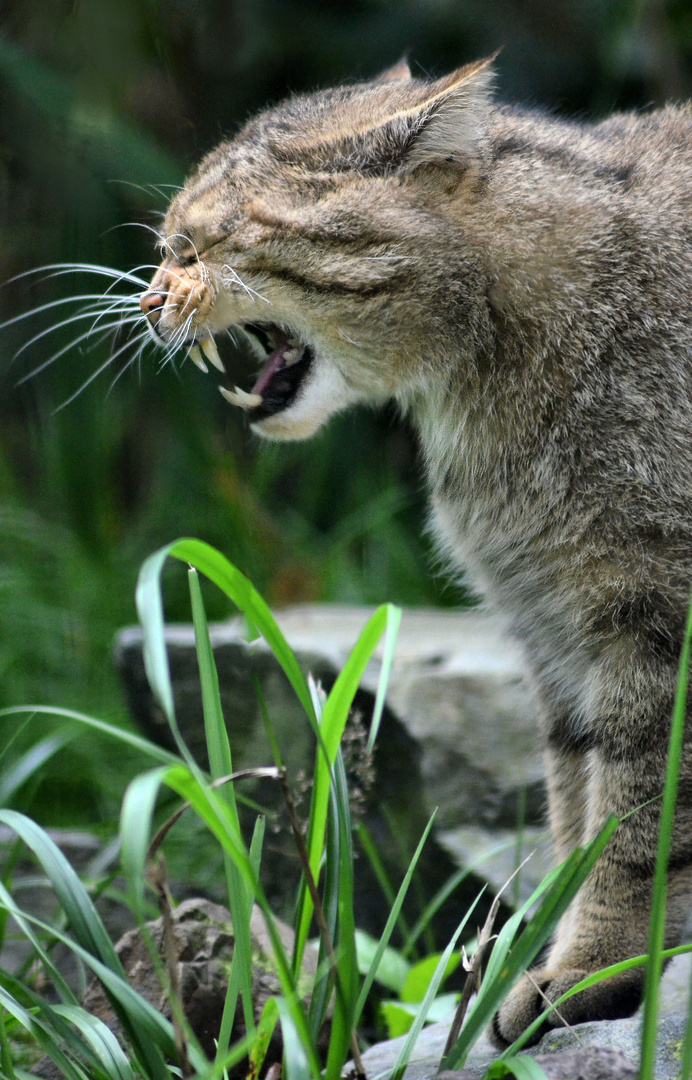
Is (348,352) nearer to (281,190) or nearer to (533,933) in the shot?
(281,190)

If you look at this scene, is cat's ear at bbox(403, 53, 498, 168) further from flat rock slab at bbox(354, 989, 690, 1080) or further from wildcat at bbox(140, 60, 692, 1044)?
flat rock slab at bbox(354, 989, 690, 1080)

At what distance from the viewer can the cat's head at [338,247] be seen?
166 cm

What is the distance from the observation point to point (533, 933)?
117cm

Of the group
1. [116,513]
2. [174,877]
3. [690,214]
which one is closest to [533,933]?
[690,214]

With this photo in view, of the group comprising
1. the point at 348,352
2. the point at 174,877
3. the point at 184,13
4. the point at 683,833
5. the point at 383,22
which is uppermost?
the point at 383,22

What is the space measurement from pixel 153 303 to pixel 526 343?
0.61 metres

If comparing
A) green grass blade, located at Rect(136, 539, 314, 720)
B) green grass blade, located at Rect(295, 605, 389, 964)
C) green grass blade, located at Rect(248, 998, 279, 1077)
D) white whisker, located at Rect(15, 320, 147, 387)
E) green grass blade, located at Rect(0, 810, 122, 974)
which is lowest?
green grass blade, located at Rect(248, 998, 279, 1077)

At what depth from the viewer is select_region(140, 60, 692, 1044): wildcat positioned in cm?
157

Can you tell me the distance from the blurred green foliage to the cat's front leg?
128cm

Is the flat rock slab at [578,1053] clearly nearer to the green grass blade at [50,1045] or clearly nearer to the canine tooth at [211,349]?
the green grass blade at [50,1045]

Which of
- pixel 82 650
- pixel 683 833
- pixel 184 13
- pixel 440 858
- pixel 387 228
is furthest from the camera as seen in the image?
pixel 82 650

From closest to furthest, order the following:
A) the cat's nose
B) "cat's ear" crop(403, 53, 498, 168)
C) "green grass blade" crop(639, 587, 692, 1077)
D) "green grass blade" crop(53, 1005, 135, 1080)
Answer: "green grass blade" crop(639, 587, 692, 1077) → "green grass blade" crop(53, 1005, 135, 1080) → "cat's ear" crop(403, 53, 498, 168) → the cat's nose

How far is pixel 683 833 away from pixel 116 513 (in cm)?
322

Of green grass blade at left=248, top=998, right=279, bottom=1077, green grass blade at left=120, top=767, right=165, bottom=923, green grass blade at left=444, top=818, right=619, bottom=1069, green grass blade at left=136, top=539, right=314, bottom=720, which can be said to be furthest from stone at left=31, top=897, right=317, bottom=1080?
green grass blade at left=120, top=767, right=165, bottom=923
